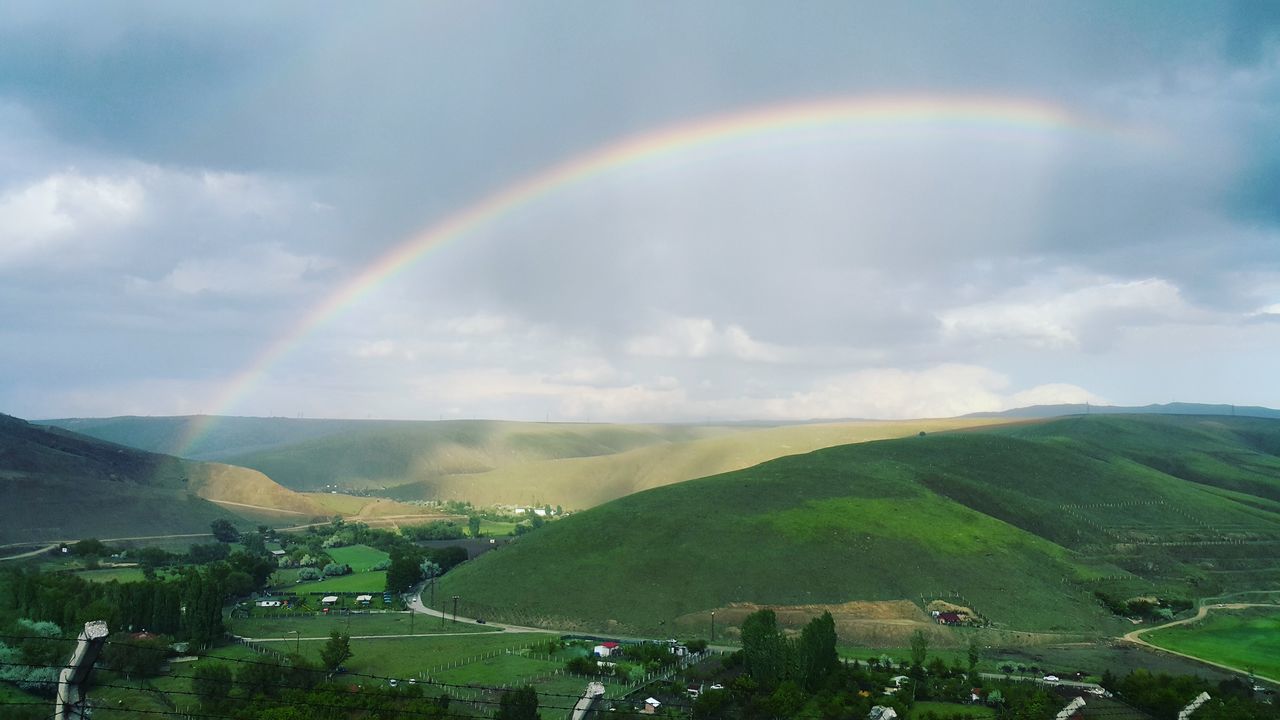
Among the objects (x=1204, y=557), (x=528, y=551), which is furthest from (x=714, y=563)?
(x=1204, y=557)

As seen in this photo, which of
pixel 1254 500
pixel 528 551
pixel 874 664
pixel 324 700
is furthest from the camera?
pixel 1254 500

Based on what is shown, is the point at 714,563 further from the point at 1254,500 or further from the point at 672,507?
the point at 1254,500

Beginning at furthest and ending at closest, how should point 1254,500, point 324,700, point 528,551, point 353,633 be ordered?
point 1254,500 → point 528,551 → point 353,633 → point 324,700

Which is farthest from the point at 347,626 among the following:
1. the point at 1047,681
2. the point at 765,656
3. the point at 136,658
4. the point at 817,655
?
the point at 1047,681

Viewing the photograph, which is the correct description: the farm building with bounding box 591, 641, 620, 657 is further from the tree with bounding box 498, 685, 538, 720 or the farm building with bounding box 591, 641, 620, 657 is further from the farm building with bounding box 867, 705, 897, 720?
the farm building with bounding box 867, 705, 897, 720

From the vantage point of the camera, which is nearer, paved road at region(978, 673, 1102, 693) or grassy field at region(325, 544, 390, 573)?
paved road at region(978, 673, 1102, 693)

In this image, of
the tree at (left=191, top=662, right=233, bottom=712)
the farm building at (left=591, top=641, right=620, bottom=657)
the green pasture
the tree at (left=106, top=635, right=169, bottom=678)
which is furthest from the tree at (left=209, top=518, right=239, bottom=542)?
the farm building at (left=591, top=641, right=620, bottom=657)

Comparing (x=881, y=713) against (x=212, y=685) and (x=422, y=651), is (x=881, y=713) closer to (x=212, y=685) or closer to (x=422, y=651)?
(x=422, y=651)
